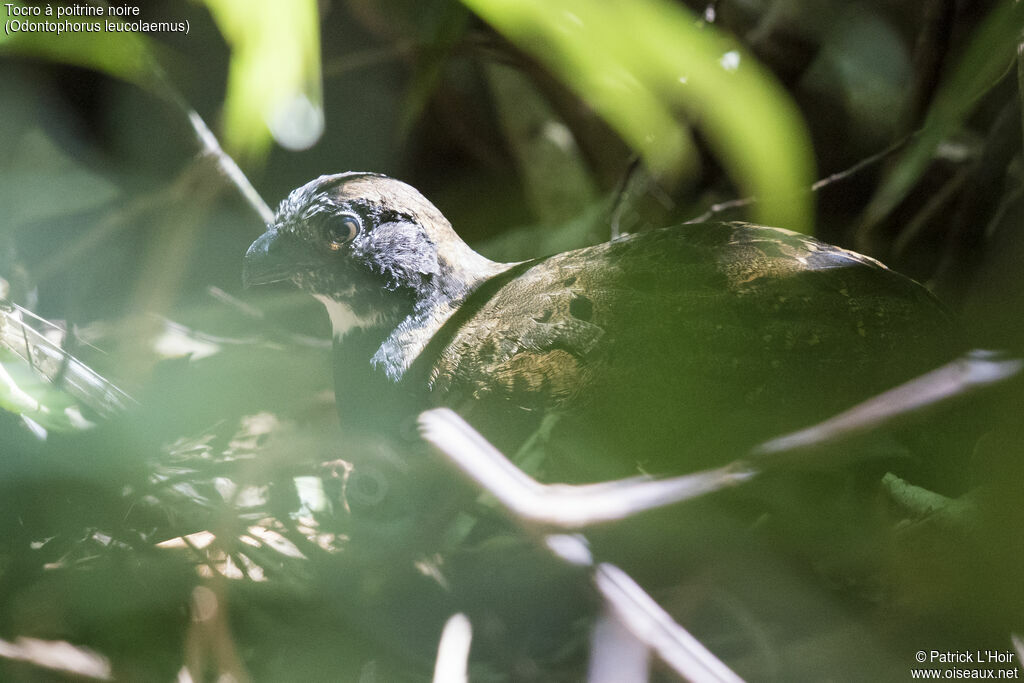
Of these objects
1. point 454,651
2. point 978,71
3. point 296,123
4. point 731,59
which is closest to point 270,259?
point 296,123

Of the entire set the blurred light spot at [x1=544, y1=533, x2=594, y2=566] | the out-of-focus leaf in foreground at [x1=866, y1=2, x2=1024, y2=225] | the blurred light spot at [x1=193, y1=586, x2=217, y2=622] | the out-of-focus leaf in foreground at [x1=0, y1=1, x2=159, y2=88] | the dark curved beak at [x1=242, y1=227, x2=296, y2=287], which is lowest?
the blurred light spot at [x1=193, y1=586, x2=217, y2=622]

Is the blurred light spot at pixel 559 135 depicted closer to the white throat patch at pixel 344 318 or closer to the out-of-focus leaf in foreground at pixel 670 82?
the out-of-focus leaf in foreground at pixel 670 82

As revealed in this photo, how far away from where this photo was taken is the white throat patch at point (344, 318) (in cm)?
133

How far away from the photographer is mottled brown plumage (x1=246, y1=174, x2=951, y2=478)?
3.34 feet

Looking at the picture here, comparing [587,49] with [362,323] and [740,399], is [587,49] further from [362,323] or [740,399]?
[362,323]

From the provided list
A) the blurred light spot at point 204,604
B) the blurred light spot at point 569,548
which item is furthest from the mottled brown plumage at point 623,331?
the blurred light spot at point 204,604

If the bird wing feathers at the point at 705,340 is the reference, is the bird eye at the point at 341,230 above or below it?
above

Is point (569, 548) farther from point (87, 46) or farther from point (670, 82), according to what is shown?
point (87, 46)

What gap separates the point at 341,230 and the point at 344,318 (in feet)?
0.55

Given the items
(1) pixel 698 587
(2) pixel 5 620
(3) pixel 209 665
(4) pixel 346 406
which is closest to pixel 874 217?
(1) pixel 698 587

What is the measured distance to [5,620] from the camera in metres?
1.12

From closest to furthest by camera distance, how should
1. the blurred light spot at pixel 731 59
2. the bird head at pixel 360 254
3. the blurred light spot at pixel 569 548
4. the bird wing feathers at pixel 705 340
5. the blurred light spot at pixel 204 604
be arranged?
the blurred light spot at pixel 569 548
the bird wing feathers at pixel 705 340
the blurred light spot at pixel 204 604
the bird head at pixel 360 254
the blurred light spot at pixel 731 59

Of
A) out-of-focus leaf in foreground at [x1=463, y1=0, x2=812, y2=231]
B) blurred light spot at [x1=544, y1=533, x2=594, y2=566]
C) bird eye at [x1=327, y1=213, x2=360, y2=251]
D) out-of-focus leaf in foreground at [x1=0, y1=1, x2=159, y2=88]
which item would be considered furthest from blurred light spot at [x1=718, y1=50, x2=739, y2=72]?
out-of-focus leaf in foreground at [x1=0, y1=1, x2=159, y2=88]

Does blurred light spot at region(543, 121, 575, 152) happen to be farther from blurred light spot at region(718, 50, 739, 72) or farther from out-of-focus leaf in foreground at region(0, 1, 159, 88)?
out-of-focus leaf in foreground at region(0, 1, 159, 88)
